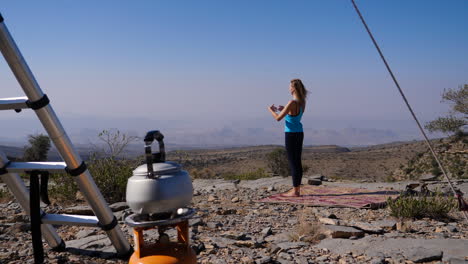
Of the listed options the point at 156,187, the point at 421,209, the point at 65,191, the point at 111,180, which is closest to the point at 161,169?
the point at 156,187

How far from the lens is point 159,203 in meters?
2.74

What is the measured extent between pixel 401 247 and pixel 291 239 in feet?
4.22

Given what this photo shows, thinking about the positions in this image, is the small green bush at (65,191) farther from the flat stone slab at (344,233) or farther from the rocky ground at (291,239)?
the flat stone slab at (344,233)

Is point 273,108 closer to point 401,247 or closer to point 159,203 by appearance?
point 401,247

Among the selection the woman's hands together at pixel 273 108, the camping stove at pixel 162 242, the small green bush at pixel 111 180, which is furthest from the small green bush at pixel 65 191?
the camping stove at pixel 162 242

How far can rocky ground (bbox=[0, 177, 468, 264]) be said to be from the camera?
441 cm

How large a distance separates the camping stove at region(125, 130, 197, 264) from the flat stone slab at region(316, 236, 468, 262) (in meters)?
2.34

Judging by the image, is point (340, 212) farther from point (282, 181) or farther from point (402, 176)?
point (402, 176)

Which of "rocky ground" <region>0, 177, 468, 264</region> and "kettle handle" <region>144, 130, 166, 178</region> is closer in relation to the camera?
"kettle handle" <region>144, 130, 166, 178</region>

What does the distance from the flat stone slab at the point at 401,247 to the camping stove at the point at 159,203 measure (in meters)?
2.34

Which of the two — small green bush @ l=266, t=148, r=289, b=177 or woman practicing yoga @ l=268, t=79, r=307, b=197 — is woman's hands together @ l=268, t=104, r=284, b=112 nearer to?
woman practicing yoga @ l=268, t=79, r=307, b=197

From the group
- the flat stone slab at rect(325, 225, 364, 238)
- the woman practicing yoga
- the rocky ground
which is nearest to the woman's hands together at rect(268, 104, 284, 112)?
the woman practicing yoga

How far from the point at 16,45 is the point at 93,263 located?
2.22 metres

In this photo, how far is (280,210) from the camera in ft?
23.9
